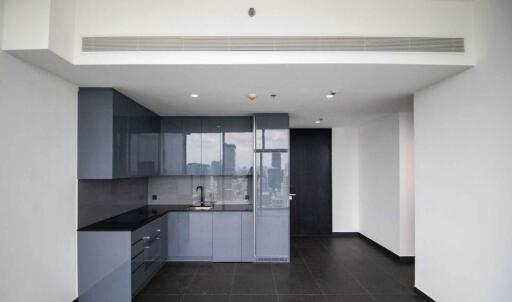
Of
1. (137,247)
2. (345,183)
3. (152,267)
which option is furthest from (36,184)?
(345,183)

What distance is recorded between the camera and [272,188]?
4.73m

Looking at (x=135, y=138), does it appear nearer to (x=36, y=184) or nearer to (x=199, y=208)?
(x=36, y=184)

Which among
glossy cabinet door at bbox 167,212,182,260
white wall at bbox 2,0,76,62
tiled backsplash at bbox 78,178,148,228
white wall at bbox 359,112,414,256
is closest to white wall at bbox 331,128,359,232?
white wall at bbox 359,112,414,256

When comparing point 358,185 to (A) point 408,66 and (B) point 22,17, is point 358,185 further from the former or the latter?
(B) point 22,17

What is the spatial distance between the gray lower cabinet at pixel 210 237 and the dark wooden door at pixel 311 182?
6.88ft

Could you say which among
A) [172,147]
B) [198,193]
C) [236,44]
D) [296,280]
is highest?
[236,44]

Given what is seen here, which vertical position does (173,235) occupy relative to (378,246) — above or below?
above

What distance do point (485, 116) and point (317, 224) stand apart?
4.56 metres

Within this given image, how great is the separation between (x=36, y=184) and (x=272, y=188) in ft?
10.3

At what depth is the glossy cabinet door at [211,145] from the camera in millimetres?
5043

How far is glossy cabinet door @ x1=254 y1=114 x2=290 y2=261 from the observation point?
15.4 ft

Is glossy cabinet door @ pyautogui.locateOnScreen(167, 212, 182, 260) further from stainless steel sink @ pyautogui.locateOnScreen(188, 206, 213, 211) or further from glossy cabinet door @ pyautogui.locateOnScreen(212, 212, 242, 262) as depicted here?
glossy cabinet door @ pyautogui.locateOnScreen(212, 212, 242, 262)

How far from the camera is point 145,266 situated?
367 cm

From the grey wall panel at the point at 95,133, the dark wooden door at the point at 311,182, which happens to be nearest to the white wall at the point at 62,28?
the grey wall panel at the point at 95,133
